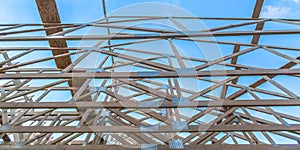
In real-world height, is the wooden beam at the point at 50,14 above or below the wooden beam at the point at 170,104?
above

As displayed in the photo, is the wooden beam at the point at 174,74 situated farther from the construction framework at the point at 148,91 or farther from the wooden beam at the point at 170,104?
the wooden beam at the point at 170,104

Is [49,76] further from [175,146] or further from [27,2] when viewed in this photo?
[27,2]

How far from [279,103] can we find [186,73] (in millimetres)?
1226

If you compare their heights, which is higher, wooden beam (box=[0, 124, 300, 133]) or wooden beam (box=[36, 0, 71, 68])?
wooden beam (box=[36, 0, 71, 68])

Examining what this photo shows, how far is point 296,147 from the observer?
3.08 metres

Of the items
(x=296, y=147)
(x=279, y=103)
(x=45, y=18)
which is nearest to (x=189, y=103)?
(x=279, y=103)

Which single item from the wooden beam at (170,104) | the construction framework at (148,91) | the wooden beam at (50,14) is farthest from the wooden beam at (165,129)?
the wooden beam at (50,14)

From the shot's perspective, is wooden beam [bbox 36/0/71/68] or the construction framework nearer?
the construction framework

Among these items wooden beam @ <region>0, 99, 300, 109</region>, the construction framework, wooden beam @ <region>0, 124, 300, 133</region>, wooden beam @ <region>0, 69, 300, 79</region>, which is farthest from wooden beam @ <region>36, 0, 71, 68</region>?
wooden beam @ <region>0, 124, 300, 133</region>

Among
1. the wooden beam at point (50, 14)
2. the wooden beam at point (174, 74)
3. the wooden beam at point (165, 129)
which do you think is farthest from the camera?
the wooden beam at point (50, 14)

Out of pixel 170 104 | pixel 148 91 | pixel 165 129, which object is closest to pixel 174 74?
pixel 170 104

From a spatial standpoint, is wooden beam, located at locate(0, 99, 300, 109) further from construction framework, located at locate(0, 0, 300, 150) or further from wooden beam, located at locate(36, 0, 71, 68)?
wooden beam, located at locate(36, 0, 71, 68)

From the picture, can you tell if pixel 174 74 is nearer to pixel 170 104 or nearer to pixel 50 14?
pixel 170 104

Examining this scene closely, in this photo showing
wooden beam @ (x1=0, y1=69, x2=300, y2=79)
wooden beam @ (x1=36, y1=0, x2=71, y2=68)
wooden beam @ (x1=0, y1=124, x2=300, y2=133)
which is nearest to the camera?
wooden beam @ (x1=0, y1=124, x2=300, y2=133)
